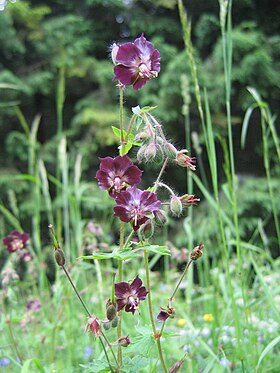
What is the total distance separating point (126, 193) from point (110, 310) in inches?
6.1

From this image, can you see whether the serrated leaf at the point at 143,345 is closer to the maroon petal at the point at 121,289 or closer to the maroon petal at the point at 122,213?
the maroon petal at the point at 121,289

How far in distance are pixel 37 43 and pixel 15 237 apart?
211 inches

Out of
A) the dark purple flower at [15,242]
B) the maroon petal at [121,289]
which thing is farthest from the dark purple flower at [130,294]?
the dark purple flower at [15,242]

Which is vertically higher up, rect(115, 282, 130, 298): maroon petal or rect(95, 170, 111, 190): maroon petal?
rect(95, 170, 111, 190): maroon petal

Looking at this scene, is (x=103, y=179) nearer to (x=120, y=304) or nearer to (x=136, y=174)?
(x=136, y=174)

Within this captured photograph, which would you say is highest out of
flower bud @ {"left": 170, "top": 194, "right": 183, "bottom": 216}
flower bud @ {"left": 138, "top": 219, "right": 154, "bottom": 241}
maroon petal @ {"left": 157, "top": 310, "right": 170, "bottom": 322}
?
flower bud @ {"left": 170, "top": 194, "right": 183, "bottom": 216}

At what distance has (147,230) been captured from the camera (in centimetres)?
62

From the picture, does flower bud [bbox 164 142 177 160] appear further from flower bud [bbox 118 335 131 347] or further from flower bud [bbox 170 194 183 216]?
flower bud [bbox 118 335 131 347]

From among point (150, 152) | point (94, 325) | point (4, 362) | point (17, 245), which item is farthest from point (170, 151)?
point (4, 362)

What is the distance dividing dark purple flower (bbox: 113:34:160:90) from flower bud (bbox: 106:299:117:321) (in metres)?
0.30

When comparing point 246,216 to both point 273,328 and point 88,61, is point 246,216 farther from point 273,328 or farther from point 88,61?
point 273,328

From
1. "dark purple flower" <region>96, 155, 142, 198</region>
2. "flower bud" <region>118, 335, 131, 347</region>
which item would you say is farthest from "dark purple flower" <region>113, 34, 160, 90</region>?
"flower bud" <region>118, 335, 131, 347</region>

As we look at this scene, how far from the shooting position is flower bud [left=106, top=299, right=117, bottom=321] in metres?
0.60

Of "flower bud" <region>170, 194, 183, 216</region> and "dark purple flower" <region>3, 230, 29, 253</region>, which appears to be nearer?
"flower bud" <region>170, 194, 183, 216</region>
